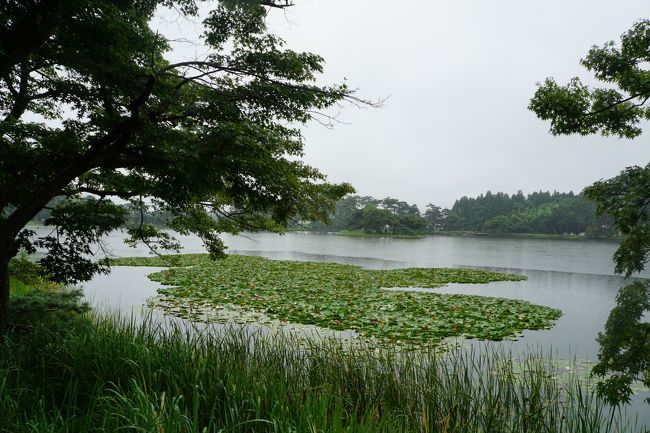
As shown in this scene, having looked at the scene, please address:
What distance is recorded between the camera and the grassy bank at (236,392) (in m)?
3.13

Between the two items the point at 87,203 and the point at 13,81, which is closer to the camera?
the point at 13,81

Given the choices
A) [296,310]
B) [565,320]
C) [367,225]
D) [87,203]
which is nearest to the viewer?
[87,203]

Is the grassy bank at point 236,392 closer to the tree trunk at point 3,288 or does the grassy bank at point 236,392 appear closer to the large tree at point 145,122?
the tree trunk at point 3,288

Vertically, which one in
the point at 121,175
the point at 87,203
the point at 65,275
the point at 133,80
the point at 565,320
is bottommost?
the point at 565,320

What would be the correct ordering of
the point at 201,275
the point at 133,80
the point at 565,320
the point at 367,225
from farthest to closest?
the point at 367,225 < the point at 201,275 < the point at 565,320 < the point at 133,80

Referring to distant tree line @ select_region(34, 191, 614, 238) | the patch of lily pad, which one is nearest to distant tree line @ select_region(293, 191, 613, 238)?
distant tree line @ select_region(34, 191, 614, 238)

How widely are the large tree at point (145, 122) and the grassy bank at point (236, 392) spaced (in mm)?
1770

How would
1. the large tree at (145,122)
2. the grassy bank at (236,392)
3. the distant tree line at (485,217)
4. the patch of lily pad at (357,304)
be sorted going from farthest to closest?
the distant tree line at (485,217)
the patch of lily pad at (357,304)
the large tree at (145,122)
the grassy bank at (236,392)

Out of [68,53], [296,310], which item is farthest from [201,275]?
[68,53]

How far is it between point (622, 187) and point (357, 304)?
7.97m

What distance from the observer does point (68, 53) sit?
5129mm

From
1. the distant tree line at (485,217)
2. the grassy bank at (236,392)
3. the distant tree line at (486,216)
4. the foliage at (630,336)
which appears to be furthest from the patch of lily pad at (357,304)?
the distant tree line at (486,216)

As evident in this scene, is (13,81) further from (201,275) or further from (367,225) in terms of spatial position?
(367,225)

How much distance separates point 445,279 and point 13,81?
17.3 metres
